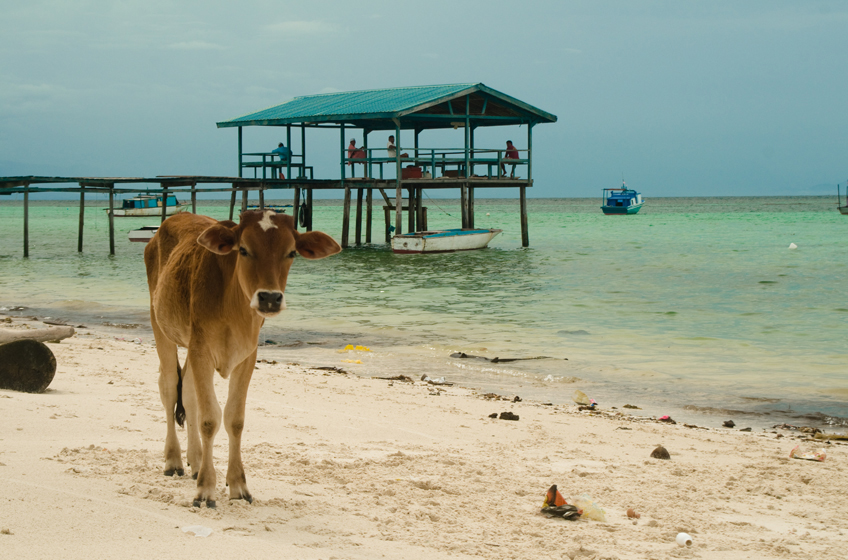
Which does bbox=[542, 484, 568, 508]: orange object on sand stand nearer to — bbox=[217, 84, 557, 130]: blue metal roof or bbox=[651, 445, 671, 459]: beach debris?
bbox=[651, 445, 671, 459]: beach debris

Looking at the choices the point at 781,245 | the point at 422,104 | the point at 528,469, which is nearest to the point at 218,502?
the point at 528,469

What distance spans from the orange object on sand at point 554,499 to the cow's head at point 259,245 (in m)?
1.95

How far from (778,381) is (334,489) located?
7.62 m

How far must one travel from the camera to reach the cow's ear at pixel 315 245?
14.3 ft

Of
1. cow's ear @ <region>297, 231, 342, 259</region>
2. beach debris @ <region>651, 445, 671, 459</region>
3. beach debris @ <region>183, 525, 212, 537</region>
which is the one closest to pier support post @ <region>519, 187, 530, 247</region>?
beach debris @ <region>651, 445, 671, 459</region>

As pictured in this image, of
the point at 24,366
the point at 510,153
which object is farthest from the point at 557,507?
the point at 510,153

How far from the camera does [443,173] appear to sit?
107 ft

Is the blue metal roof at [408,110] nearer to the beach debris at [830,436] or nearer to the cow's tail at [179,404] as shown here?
the beach debris at [830,436]

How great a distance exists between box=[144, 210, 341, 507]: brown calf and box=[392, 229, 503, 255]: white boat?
25801mm

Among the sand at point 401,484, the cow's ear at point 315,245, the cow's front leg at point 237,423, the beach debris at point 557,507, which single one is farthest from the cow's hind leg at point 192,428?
the beach debris at point 557,507

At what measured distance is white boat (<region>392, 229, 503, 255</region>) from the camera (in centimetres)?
3097

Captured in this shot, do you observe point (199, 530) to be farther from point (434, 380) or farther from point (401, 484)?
point (434, 380)

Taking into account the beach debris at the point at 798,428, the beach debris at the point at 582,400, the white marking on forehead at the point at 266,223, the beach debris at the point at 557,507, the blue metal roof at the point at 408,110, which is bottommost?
the beach debris at the point at 798,428

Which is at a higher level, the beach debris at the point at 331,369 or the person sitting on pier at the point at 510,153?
the person sitting on pier at the point at 510,153
